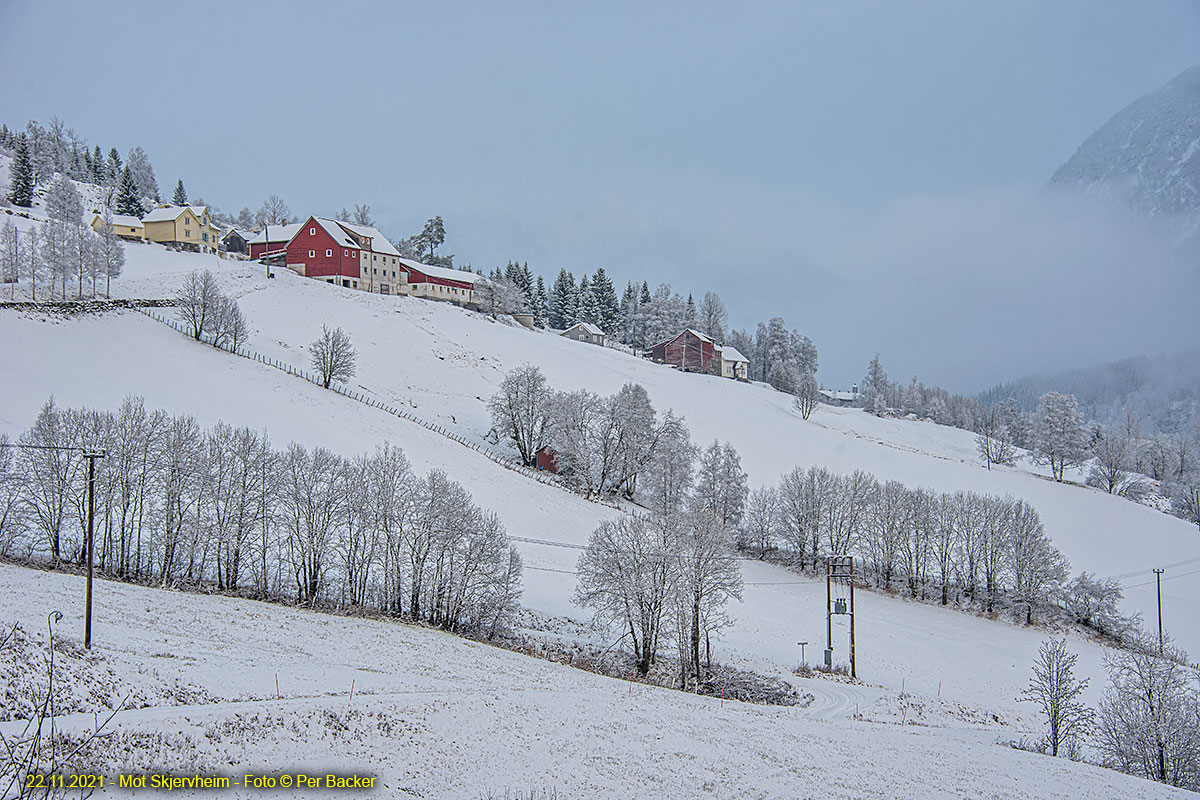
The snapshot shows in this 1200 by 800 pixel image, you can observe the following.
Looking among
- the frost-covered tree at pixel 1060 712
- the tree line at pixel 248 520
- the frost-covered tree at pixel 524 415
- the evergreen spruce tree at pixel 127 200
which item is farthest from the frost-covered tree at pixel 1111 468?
the evergreen spruce tree at pixel 127 200

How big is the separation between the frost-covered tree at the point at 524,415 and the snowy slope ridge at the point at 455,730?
3910 centimetres

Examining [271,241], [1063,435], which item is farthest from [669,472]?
A: [271,241]

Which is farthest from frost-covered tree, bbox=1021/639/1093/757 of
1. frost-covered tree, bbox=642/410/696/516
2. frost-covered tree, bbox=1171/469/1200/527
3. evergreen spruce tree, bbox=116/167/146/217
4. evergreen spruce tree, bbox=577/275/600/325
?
evergreen spruce tree, bbox=116/167/146/217

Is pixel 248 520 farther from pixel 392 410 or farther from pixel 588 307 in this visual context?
pixel 588 307

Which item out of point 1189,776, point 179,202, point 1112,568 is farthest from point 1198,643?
point 179,202

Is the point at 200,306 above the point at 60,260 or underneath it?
underneath

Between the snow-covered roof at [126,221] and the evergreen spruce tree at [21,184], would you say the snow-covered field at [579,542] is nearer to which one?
the snow-covered roof at [126,221]

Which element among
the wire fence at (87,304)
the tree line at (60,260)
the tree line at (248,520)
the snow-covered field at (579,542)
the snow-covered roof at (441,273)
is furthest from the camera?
the snow-covered roof at (441,273)

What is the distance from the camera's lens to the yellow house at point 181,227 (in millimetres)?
104750

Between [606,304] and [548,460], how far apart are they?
264 feet

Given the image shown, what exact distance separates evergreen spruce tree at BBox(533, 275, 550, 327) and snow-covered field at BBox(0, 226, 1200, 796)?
22684mm

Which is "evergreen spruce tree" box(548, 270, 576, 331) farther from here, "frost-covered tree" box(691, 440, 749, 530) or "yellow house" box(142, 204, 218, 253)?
"frost-covered tree" box(691, 440, 749, 530)

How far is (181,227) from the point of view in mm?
105875

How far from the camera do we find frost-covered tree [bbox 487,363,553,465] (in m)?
68.8
